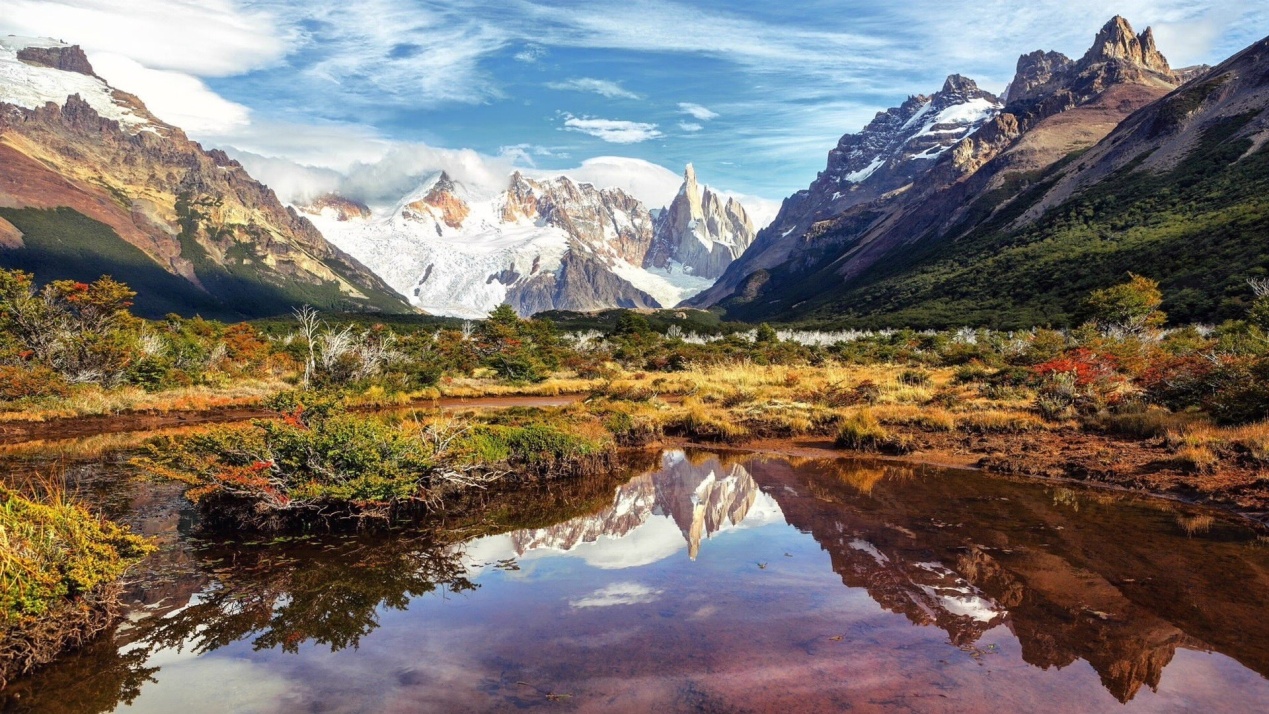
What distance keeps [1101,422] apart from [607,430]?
13.8m

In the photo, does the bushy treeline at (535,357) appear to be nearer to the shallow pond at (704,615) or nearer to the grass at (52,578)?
the shallow pond at (704,615)

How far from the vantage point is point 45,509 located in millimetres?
7582

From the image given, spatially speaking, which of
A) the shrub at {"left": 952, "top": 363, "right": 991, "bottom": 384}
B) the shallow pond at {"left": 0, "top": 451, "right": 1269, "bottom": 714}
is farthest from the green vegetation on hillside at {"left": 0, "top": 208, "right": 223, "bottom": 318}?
the shallow pond at {"left": 0, "top": 451, "right": 1269, "bottom": 714}

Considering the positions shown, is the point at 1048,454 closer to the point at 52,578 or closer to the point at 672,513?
the point at 672,513

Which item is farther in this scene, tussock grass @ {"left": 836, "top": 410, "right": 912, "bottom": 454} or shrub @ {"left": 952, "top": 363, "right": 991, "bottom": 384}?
shrub @ {"left": 952, "top": 363, "right": 991, "bottom": 384}

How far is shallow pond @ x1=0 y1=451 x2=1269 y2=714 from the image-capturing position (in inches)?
252

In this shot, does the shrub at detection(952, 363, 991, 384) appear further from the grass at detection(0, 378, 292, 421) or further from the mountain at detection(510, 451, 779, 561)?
the grass at detection(0, 378, 292, 421)

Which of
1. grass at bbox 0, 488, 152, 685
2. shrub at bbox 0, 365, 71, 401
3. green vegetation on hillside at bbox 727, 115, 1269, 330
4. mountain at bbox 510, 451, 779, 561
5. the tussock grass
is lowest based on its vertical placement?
mountain at bbox 510, 451, 779, 561

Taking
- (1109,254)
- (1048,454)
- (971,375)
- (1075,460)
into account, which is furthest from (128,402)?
(1109,254)

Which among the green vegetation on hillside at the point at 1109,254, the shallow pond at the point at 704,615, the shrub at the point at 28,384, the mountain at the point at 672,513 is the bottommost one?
the mountain at the point at 672,513

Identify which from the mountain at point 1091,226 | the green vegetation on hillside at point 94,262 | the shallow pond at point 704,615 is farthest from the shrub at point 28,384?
the green vegetation on hillside at point 94,262

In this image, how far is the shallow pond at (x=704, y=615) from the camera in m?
6.41

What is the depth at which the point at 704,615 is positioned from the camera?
27.2 ft

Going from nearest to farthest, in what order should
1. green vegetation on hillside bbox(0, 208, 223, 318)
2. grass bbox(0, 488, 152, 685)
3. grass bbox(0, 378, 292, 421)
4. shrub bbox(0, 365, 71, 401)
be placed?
1. grass bbox(0, 488, 152, 685)
2. grass bbox(0, 378, 292, 421)
3. shrub bbox(0, 365, 71, 401)
4. green vegetation on hillside bbox(0, 208, 223, 318)
